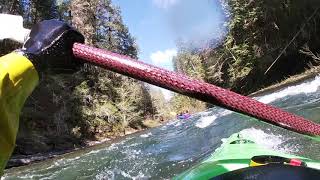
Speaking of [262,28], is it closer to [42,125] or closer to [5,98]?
[42,125]

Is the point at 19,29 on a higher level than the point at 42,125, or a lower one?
higher

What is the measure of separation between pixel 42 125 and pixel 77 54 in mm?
29609

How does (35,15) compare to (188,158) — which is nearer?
(188,158)

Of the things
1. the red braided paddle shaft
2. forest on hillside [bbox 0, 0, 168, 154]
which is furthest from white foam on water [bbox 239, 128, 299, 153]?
forest on hillside [bbox 0, 0, 168, 154]

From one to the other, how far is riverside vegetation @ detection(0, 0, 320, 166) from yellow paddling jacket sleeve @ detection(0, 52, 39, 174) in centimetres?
2161

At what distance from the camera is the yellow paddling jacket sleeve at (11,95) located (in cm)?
102

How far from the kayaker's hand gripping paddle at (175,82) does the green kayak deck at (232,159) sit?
1645 millimetres

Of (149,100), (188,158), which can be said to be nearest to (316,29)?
(188,158)

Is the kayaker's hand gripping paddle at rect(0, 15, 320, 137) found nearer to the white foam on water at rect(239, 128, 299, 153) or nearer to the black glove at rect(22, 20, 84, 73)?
the black glove at rect(22, 20, 84, 73)

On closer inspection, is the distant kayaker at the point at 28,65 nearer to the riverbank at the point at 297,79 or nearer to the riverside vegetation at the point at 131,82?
the riverbank at the point at 297,79

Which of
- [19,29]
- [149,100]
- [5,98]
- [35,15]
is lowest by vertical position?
[149,100]

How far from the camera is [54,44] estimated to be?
1.27 m

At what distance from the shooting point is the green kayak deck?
3337mm

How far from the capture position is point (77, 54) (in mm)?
1305
